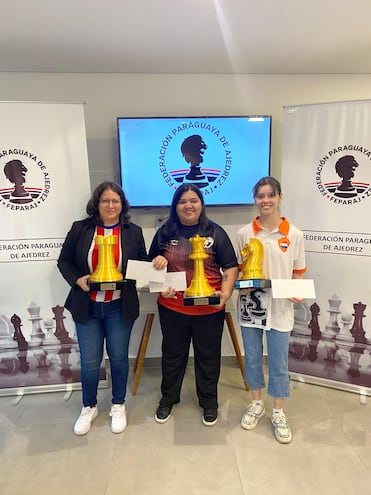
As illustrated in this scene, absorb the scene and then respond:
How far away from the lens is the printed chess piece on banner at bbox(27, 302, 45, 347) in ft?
7.89

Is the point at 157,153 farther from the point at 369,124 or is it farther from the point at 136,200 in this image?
the point at 369,124

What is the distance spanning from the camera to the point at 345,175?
7.52ft

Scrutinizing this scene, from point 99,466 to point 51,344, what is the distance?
3.14 ft

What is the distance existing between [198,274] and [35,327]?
132 centimetres

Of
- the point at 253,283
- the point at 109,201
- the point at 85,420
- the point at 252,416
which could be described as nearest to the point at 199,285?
the point at 253,283

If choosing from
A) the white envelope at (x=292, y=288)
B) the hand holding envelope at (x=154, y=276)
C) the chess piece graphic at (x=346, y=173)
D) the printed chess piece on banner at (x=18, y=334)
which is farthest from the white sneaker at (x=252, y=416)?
the printed chess piece on banner at (x=18, y=334)

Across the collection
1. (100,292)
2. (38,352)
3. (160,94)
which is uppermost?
(160,94)

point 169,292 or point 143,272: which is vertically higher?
point 143,272

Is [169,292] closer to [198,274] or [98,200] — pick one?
[198,274]

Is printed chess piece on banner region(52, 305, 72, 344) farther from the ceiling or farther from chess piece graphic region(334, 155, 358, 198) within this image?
chess piece graphic region(334, 155, 358, 198)

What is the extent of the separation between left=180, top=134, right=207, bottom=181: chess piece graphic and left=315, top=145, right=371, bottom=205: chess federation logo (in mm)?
842

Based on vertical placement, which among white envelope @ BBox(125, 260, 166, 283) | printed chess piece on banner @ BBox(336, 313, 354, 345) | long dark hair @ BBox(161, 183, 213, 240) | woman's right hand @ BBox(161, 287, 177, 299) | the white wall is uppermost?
the white wall

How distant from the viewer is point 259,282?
71.4 inches

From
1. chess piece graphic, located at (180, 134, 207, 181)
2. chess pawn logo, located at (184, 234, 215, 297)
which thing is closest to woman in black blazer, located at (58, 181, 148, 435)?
chess pawn logo, located at (184, 234, 215, 297)
